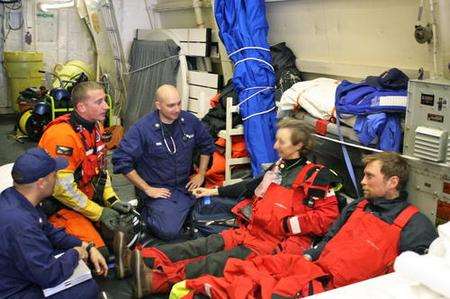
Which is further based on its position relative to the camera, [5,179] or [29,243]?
[5,179]

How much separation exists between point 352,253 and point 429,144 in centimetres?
69

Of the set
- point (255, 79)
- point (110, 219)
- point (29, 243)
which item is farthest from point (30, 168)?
point (255, 79)

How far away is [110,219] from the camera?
9.92 ft

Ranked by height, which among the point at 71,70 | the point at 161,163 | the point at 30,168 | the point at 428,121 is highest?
the point at 71,70

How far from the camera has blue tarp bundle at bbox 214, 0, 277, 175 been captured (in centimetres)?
391

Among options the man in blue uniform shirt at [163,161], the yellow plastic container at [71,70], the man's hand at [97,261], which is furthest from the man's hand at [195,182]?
the yellow plastic container at [71,70]

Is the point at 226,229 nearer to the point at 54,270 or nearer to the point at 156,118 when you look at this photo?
the point at 156,118

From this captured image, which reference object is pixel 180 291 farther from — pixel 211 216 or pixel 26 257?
pixel 211 216

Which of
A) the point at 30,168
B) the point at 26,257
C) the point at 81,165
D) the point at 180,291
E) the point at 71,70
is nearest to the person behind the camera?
the point at 26,257

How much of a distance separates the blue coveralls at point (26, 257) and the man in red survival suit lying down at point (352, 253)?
1.82 feet

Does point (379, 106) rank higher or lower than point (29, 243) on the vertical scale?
higher

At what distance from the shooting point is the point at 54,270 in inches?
81.0

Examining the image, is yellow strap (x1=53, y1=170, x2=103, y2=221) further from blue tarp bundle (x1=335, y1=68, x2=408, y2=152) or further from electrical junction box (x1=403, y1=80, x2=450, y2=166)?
electrical junction box (x1=403, y1=80, x2=450, y2=166)

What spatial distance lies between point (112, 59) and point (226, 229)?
4721 mm
